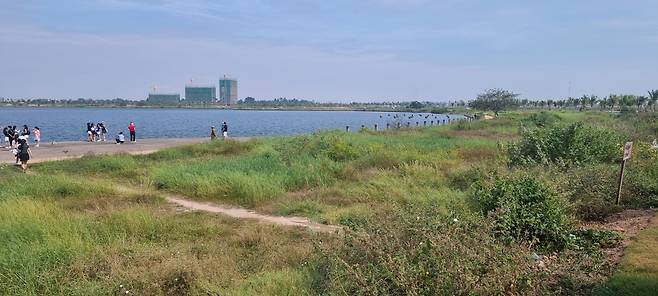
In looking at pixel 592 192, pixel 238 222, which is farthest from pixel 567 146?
pixel 238 222

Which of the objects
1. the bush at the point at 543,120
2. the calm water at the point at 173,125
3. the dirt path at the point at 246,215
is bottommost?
the calm water at the point at 173,125

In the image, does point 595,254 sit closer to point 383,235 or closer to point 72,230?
point 383,235

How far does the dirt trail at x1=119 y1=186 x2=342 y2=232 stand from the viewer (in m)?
11.3

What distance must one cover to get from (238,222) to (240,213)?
52.8 inches

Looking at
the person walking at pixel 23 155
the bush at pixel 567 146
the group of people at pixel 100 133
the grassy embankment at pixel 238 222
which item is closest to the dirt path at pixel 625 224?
the grassy embankment at pixel 238 222

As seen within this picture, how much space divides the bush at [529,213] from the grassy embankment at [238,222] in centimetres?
43

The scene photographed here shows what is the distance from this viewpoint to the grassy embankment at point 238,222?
6.57m

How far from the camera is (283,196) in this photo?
1441 centimetres

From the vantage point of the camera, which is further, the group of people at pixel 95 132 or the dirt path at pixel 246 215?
the group of people at pixel 95 132

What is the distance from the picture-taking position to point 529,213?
7887 mm

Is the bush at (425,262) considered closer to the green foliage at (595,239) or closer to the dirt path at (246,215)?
the green foliage at (595,239)

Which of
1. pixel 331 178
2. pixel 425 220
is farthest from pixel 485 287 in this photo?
pixel 331 178

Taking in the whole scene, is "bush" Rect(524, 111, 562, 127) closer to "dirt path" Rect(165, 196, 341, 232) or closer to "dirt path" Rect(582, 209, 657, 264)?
"dirt path" Rect(582, 209, 657, 264)

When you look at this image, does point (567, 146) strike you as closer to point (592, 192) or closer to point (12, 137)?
point (592, 192)
